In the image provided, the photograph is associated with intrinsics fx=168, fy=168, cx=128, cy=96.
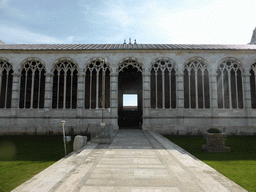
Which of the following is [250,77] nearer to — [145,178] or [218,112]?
[218,112]

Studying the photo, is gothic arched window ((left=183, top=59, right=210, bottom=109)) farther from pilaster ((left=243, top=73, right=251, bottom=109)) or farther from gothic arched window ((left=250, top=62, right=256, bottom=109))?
gothic arched window ((left=250, top=62, right=256, bottom=109))

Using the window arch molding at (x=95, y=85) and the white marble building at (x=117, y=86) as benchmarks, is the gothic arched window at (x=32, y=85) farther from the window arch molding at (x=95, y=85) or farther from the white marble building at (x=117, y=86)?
the window arch molding at (x=95, y=85)

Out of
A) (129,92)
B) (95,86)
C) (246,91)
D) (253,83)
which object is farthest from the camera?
(129,92)

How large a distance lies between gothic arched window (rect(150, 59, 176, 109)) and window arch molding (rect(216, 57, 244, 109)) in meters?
5.40

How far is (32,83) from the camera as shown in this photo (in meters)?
20.1

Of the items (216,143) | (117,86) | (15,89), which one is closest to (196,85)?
(117,86)

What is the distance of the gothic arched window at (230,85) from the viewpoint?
64.8ft

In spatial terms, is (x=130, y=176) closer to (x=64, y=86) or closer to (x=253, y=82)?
(x=64, y=86)

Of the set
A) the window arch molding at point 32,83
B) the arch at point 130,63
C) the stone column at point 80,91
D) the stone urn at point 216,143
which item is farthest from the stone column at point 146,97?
the window arch molding at point 32,83

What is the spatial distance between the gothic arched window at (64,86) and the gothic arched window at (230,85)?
1723cm

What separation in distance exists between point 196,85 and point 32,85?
64.0ft

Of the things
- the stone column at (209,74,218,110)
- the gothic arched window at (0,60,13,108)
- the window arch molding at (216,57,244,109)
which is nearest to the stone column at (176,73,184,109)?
the stone column at (209,74,218,110)

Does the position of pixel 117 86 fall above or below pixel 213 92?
above

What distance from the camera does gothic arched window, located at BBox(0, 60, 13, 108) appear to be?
2003cm
